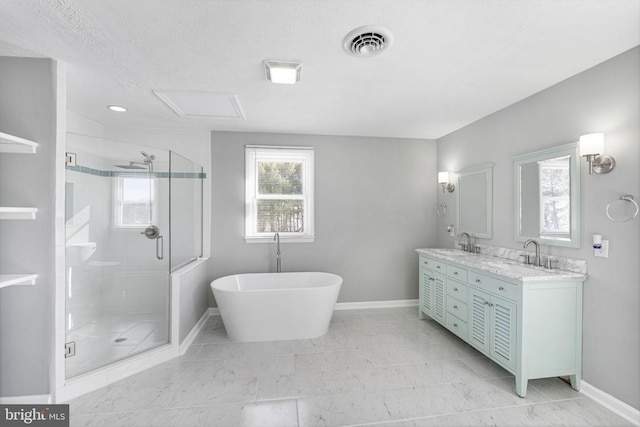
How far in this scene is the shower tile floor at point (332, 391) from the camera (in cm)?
189

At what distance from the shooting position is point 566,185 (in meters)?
2.29

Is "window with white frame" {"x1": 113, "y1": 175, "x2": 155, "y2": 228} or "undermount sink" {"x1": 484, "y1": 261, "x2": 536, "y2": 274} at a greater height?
"window with white frame" {"x1": 113, "y1": 175, "x2": 155, "y2": 228}

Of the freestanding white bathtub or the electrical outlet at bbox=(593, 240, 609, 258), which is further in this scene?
the freestanding white bathtub

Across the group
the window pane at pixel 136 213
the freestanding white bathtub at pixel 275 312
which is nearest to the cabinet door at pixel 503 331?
the freestanding white bathtub at pixel 275 312

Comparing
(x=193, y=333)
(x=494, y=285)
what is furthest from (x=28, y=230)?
(x=494, y=285)

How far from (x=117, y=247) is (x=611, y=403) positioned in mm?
4102

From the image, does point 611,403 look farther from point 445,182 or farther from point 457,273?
point 445,182

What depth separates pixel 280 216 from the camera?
395 centimetres

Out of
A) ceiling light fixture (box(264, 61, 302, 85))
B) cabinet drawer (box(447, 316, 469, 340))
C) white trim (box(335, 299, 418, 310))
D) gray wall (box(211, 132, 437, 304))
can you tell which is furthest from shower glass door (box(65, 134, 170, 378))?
cabinet drawer (box(447, 316, 469, 340))

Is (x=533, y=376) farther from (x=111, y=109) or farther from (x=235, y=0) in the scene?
(x=111, y=109)

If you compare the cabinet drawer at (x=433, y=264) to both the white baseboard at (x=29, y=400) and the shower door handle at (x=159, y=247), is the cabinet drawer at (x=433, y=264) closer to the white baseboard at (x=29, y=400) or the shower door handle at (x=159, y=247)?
the shower door handle at (x=159, y=247)

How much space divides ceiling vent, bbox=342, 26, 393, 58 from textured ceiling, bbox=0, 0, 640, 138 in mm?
43

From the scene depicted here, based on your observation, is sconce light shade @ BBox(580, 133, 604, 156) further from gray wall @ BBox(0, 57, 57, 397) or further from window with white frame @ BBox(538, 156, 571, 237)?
gray wall @ BBox(0, 57, 57, 397)

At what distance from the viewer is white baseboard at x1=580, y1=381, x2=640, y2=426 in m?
1.83
